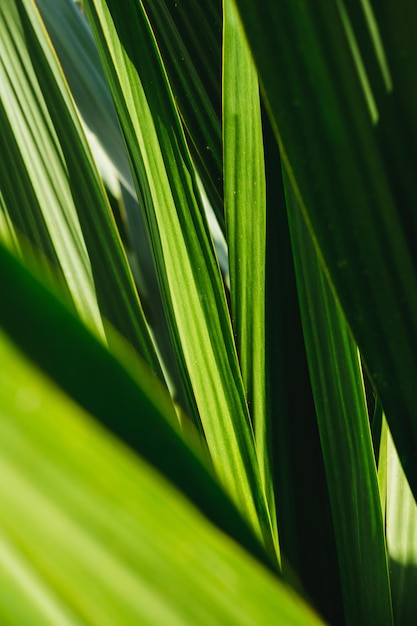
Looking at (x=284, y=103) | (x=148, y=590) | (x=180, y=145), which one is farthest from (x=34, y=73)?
(x=148, y=590)

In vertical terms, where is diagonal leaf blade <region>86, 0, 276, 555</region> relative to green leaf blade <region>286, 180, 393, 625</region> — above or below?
above

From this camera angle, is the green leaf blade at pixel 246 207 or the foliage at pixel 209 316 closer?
the foliage at pixel 209 316

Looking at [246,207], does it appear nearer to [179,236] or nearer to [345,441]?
[179,236]

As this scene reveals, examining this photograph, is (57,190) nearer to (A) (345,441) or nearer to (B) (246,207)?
(B) (246,207)

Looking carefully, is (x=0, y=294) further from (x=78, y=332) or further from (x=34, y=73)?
(x=34, y=73)

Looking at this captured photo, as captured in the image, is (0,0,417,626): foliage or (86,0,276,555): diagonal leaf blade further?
(86,0,276,555): diagonal leaf blade

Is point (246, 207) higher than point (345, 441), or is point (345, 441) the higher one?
point (246, 207)

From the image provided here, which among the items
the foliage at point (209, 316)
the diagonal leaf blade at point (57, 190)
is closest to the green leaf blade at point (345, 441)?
the foliage at point (209, 316)

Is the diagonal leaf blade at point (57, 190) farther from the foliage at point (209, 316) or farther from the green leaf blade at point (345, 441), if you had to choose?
the green leaf blade at point (345, 441)

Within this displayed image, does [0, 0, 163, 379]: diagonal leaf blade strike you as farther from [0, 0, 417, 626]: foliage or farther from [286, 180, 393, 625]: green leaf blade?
[286, 180, 393, 625]: green leaf blade

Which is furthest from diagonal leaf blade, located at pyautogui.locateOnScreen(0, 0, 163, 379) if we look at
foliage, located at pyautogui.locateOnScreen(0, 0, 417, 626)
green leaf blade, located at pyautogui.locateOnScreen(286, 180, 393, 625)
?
green leaf blade, located at pyautogui.locateOnScreen(286, 180, 393, 625)

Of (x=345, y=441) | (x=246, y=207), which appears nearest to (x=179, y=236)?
(x=246, y=207)
